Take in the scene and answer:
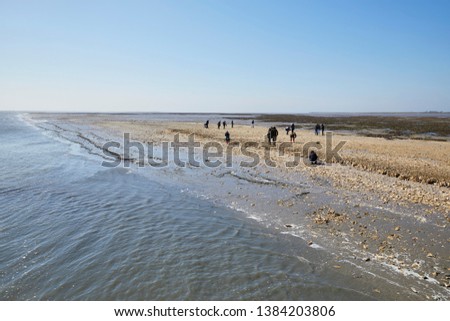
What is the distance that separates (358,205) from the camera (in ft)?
45.4

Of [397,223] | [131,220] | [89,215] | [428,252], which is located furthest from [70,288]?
[397,223]

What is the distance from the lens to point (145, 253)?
9.64 m

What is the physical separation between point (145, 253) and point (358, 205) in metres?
9.74

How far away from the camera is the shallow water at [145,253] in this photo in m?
7.73

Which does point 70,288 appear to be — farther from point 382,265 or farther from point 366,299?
point 382,265

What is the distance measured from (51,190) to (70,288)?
36.3ft

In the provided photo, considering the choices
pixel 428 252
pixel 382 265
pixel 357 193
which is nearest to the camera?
pixel 382 265

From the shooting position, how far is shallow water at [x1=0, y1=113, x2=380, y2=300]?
7.73 meters

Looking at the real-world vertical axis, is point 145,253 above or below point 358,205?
below

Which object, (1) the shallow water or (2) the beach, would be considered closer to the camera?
(1) the shallow water

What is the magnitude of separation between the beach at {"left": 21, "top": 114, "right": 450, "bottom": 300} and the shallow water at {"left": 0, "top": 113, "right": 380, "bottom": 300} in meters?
0.86

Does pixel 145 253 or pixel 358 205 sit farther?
pixel 358 205

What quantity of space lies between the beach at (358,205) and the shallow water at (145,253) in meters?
0.86

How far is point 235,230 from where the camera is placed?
11.5 m
